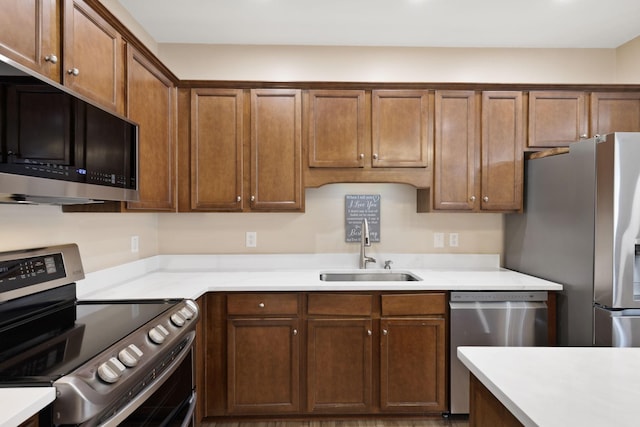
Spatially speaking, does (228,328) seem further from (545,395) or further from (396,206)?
(545,395)

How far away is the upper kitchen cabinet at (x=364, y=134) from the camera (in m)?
2.68

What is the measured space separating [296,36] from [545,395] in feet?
8.97

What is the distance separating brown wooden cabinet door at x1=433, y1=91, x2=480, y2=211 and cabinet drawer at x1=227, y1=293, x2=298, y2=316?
1234 millimetres

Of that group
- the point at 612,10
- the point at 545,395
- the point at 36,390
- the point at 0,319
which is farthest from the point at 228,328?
the point at 612,10

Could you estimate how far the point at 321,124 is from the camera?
2.68 meters

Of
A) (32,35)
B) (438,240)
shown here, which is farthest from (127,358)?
(438,240)

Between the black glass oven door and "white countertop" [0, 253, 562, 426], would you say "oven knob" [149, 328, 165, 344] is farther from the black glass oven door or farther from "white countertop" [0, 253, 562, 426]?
"white countertop" [0, 253, 562, 426]

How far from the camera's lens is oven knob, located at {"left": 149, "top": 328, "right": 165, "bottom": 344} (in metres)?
1.37

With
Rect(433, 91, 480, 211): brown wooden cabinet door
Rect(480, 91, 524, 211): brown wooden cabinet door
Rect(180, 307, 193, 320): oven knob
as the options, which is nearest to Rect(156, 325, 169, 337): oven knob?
Rect(180, 307, 193, 320): oven knob

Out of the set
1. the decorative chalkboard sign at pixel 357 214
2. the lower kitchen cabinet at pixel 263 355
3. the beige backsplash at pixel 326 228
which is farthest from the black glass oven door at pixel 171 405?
the decorative chalkboard sign at pixel 357 214

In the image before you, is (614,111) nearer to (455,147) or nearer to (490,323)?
(455,147)

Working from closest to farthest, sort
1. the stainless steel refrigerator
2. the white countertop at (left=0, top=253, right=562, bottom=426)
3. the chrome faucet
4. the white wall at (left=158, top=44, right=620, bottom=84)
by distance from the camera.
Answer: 1. the stainless steel refrigerator
2. the white countertop at (left=0, top=253, right=562, bottom=426)
3. the chrome faucet
4. the white wall at (left=158, top=44, right=620, bottom=84)

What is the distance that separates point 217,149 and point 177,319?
1386 mm

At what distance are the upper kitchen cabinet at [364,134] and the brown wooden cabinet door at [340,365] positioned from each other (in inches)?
39.1
